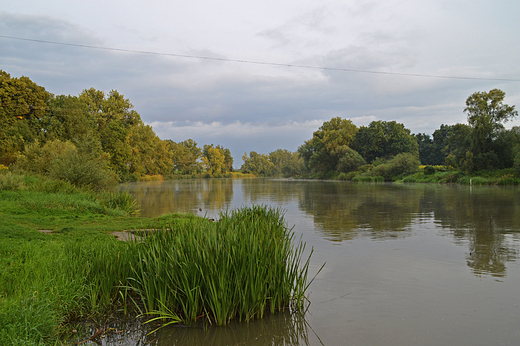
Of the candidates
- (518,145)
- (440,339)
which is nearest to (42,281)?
(440,339)

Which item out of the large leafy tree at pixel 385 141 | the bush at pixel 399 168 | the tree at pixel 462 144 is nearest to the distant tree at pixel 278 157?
the large leafy tree at pixel 385 141

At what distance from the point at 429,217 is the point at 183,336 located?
43.0 ft

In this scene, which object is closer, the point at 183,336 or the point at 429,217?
the point at 183,336

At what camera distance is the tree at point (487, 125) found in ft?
137

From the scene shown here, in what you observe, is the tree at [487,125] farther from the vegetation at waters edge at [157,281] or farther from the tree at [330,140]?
the vegetation at waters edge at [157,281]

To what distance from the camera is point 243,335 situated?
164 inches

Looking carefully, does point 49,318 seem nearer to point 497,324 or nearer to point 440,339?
point 440,339

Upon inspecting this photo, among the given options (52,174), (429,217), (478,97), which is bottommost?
(429,217)

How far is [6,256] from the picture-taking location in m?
5.43

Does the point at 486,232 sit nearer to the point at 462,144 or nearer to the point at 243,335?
the point at 243,335

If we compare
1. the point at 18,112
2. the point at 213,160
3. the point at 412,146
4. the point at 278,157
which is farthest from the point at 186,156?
the point at 278,157

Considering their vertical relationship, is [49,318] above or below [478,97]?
below

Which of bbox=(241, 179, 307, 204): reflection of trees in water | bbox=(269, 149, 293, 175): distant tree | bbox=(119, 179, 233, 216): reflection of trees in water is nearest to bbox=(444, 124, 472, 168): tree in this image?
bbox=(241, 179, 307, 204): reflection of trees in water

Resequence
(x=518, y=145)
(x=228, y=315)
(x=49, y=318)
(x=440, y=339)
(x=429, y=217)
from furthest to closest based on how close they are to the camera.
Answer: (x=518, y=145), (x=429, y=217), (x=228, y=315), (x=440, y=339), (x=49, y=318)
